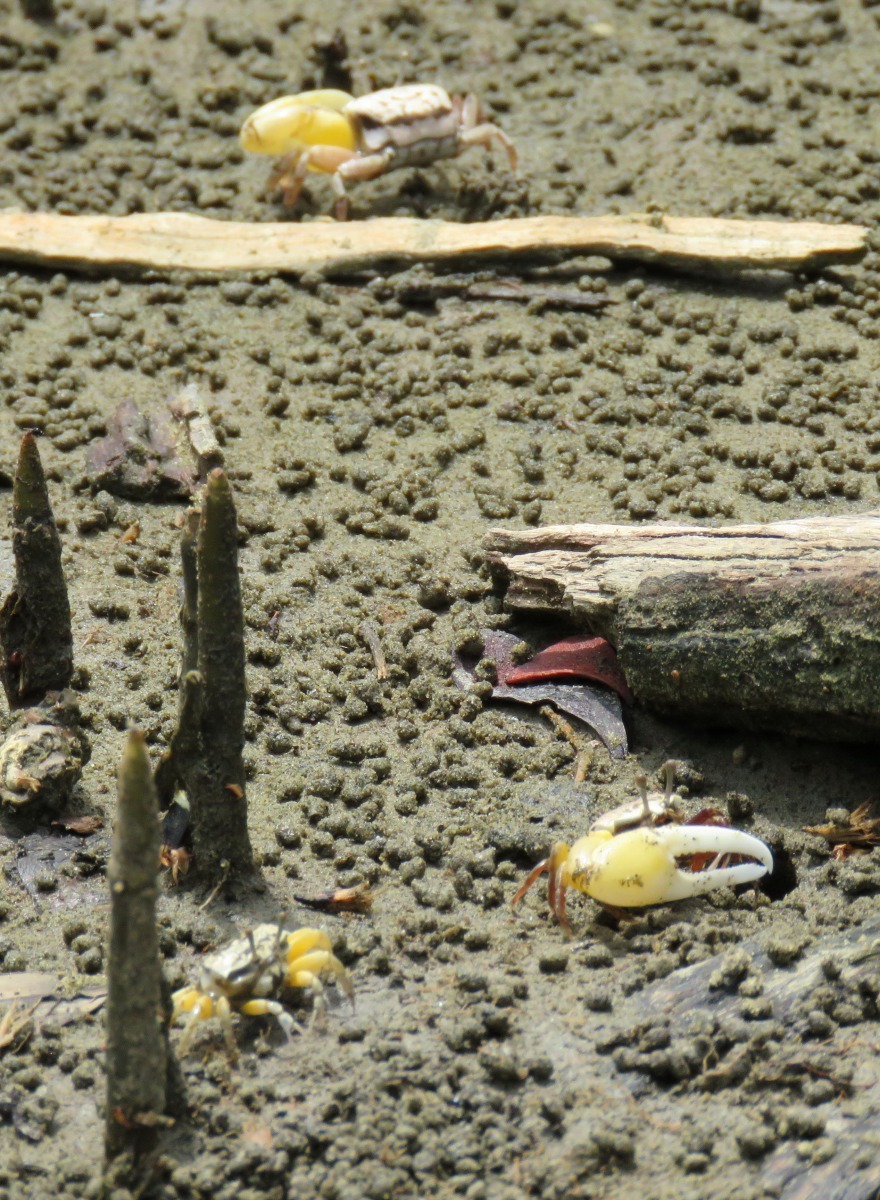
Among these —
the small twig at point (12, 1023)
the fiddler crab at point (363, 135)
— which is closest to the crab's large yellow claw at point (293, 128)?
the fiddler crab at point (363, 135)

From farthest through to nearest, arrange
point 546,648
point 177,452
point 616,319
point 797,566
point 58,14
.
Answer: point 58,14, point 616,319, point 177,452, point 546,648, point 797,566

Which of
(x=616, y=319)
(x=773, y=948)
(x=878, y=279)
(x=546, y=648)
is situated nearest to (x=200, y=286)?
(x=616, y=319)

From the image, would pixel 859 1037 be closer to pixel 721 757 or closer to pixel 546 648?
pixel 721 757

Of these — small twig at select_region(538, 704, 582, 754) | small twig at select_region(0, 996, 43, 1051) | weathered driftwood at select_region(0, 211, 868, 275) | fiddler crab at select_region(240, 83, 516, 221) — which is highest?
fiddler crab at select_region(240, 83, 516, 221)

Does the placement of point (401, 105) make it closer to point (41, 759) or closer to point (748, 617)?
point (748, 617)

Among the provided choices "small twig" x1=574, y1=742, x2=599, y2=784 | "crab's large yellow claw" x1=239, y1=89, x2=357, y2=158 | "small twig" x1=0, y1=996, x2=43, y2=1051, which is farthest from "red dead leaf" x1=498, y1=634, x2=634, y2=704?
"crab's large yellow claw" x1=239, y1=89, x2=357, y2=158

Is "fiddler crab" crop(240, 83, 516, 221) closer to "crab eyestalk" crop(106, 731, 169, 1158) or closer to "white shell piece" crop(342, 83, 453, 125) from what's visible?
"white shell piece" crop(342, 83, 453, 125)

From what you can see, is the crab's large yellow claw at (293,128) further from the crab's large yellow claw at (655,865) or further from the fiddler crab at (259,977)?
the fiddler crab at (259,977)
